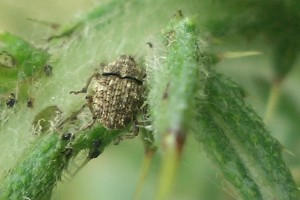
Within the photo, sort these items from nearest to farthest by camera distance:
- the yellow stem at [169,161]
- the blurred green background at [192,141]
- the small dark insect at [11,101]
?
the yellow stem at [169,161], the small dark insect at [11,101], the blurred green background at [192,141]

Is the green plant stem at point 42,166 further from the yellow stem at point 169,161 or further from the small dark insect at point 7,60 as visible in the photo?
the yellow stem at point 169,161

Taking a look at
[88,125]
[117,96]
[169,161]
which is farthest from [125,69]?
[169,161]

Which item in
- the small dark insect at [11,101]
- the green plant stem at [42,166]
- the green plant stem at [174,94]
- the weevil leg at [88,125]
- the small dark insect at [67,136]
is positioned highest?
the green plant stem at [174,94]

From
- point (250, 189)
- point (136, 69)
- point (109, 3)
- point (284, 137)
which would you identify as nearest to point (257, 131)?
point (250, 189)

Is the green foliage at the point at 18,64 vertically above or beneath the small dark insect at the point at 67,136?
above

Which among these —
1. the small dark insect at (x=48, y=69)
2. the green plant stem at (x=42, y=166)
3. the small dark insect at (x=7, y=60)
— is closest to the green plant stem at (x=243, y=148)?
the green plant stem at (x=42, y=166)

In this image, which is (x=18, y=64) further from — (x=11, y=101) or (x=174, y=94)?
(x=174, y=94)

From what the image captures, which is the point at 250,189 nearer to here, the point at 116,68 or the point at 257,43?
the point at 116,68

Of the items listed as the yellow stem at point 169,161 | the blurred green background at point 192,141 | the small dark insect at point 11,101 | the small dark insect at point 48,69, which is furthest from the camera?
the blurred green background at point 192,141
